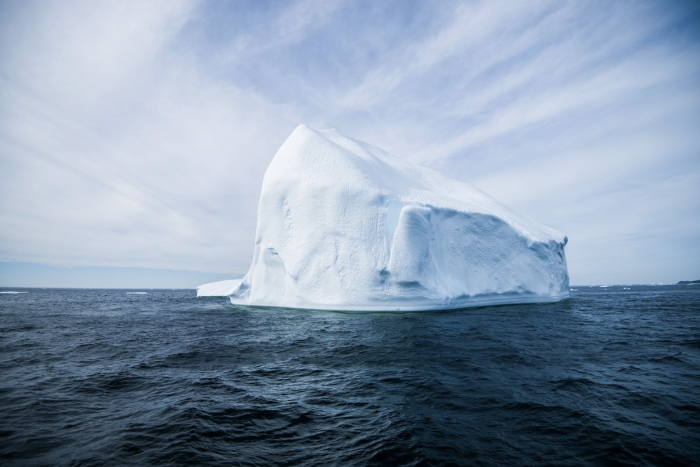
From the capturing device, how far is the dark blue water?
3.48 meters

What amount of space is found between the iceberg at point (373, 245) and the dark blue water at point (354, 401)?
5752 millimetres

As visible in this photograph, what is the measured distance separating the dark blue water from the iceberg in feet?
18.9

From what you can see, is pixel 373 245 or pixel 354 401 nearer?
pixel 354 401

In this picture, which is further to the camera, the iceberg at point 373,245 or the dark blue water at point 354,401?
the iceberg at point 373,245

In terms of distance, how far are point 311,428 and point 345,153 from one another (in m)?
15.7

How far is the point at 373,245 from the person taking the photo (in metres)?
15.6

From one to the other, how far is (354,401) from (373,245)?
10.9 m

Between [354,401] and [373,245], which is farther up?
[373,245]

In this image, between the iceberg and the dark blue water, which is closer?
the dark blue water

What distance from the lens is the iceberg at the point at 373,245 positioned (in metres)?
15.1

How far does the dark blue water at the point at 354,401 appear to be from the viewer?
348 centimetres

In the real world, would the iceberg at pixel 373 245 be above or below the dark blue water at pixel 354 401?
above

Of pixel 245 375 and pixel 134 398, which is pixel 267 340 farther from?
pixel 134 398

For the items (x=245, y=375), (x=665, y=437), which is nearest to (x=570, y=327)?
(x=665, y=437)
